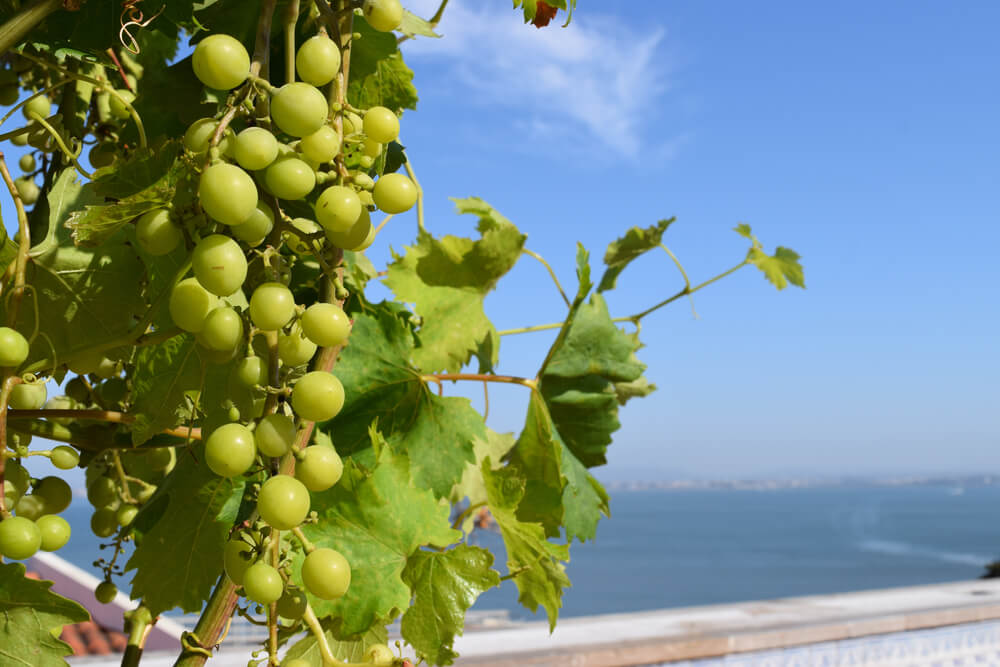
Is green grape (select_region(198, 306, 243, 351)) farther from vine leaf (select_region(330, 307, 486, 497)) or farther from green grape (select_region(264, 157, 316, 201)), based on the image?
vine leaf (select_region(330, 307, 486, 497))

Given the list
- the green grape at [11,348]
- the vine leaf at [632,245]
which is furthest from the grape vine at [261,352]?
the vine leaf at [632,245]

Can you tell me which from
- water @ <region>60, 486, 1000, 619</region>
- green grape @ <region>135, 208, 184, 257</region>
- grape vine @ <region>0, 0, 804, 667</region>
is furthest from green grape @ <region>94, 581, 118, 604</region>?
water @ <region>60, 486, 1000, 619</region>

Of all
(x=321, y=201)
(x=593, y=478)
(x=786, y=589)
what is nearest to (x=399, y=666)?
(x=321, y=201)

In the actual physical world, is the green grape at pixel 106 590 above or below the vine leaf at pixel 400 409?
below

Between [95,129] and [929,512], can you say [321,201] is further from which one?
[929,512]

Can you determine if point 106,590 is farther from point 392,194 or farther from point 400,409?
point 392,194

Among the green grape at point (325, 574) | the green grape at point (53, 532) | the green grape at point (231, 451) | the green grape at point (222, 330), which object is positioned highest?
the green grape at point (222, 330)

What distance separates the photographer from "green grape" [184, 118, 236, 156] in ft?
0.85

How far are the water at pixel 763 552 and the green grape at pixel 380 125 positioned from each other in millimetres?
23337

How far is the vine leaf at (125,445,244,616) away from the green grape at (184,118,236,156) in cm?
17

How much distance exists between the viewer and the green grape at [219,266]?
0.81ft

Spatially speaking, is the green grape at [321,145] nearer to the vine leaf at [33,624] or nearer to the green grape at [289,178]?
the green grape at [289,178]

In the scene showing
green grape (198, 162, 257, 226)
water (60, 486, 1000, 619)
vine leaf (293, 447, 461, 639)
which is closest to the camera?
green grape (198, 162, 257, 226)

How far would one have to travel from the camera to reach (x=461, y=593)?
37 cm
